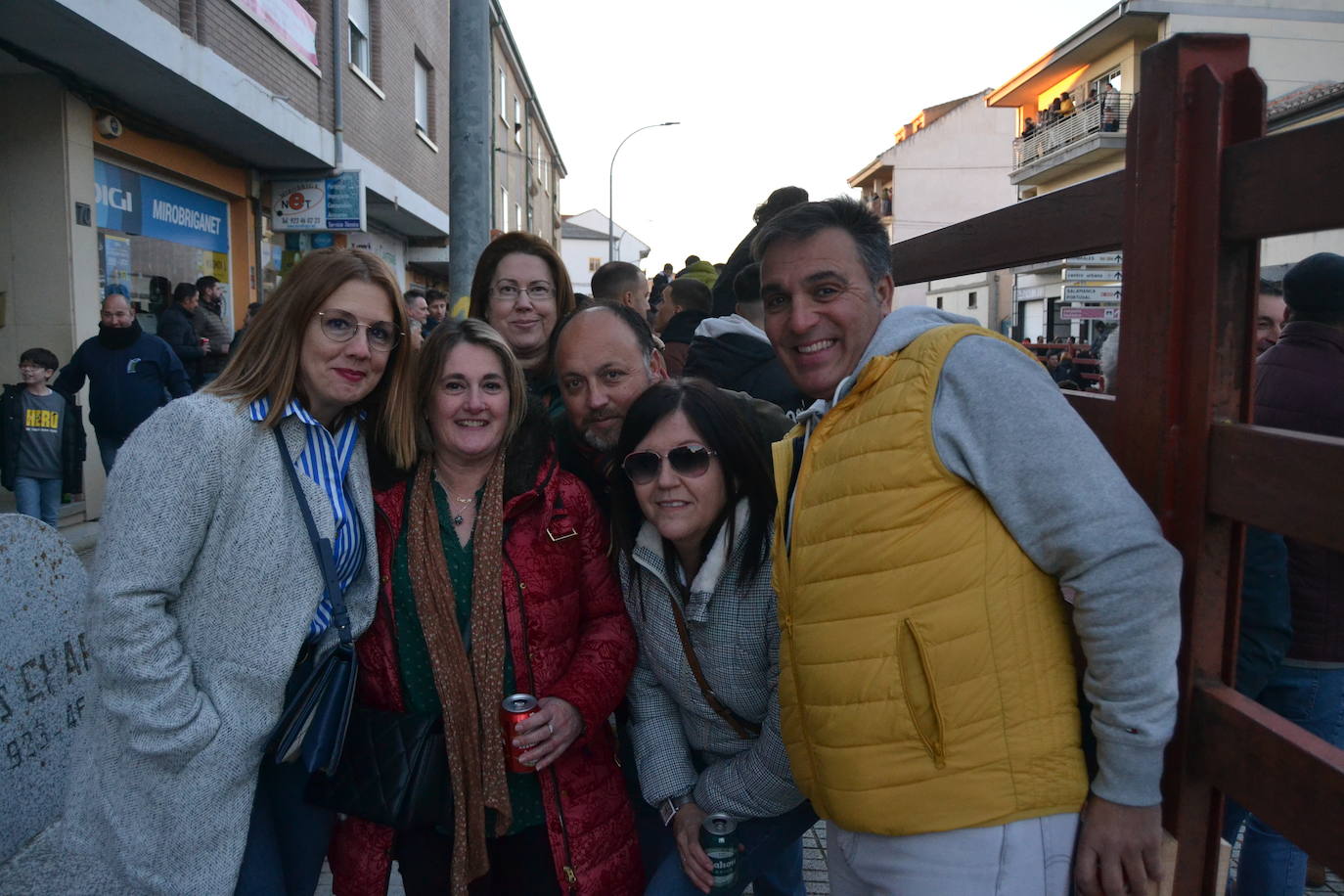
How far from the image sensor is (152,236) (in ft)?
30.7

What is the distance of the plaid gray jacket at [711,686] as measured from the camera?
215 cm

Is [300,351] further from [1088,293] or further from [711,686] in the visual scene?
[1088,293]

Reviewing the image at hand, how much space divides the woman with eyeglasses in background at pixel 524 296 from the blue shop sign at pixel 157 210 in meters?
6.85

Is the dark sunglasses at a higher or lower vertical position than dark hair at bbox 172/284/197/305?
lower

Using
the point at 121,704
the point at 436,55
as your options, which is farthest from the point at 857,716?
the point at 436,55

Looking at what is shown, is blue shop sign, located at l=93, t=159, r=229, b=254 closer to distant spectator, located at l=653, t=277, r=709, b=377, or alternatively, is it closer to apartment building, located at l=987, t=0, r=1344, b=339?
distant spectator, located at l=653, t=277, r=709, b=377

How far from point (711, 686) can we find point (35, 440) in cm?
659

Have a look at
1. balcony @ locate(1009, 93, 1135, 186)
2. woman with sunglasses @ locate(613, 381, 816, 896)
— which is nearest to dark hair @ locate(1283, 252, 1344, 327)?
woman with sunglasses @ locate(613, 381, 816, 896)

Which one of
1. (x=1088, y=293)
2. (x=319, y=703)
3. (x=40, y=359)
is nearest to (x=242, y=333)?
(x=319, y=703)

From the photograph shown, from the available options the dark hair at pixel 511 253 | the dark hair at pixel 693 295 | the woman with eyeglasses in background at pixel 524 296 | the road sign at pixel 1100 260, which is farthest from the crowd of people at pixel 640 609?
the dark hair at pixel 693 295

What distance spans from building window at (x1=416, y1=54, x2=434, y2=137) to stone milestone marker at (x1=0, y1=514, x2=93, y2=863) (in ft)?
50.3

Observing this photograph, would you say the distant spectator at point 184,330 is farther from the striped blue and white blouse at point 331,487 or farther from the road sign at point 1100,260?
the road sign at point 1100,260

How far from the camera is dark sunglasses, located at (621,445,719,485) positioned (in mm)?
2211

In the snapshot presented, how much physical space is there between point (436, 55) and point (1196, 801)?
1891cm
